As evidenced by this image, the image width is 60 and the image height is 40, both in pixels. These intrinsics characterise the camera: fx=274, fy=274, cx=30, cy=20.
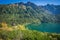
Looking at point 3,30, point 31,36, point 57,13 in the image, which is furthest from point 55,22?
point 3,30

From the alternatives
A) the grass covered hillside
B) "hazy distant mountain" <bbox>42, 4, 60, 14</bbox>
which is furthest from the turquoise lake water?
"hazy distant mountain" <bbox>42, 4, 60, 14</bbox>

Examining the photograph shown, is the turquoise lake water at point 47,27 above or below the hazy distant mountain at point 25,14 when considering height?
below

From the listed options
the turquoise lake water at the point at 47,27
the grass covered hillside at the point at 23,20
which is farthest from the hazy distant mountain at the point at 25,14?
the turquoise lake water at the point at 47,27

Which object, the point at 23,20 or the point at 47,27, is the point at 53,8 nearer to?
the point at 47,27

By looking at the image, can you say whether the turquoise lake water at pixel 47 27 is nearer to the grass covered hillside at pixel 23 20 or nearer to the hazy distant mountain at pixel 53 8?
the grass covered hillside at pixel 23 20

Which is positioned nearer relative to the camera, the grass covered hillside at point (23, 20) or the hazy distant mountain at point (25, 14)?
the grass covered hillside at point (23, 20)

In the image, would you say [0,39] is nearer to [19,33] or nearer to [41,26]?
[19,33]

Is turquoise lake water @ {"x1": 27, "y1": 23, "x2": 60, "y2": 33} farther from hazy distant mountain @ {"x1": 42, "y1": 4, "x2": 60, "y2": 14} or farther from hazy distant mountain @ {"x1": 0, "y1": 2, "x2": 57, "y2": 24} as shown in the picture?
hazy distant mountain @ {"x1": 42, "y1": 4, "x2": 60, "y2": 14}

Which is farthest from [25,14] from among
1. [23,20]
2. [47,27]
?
[47,27]
